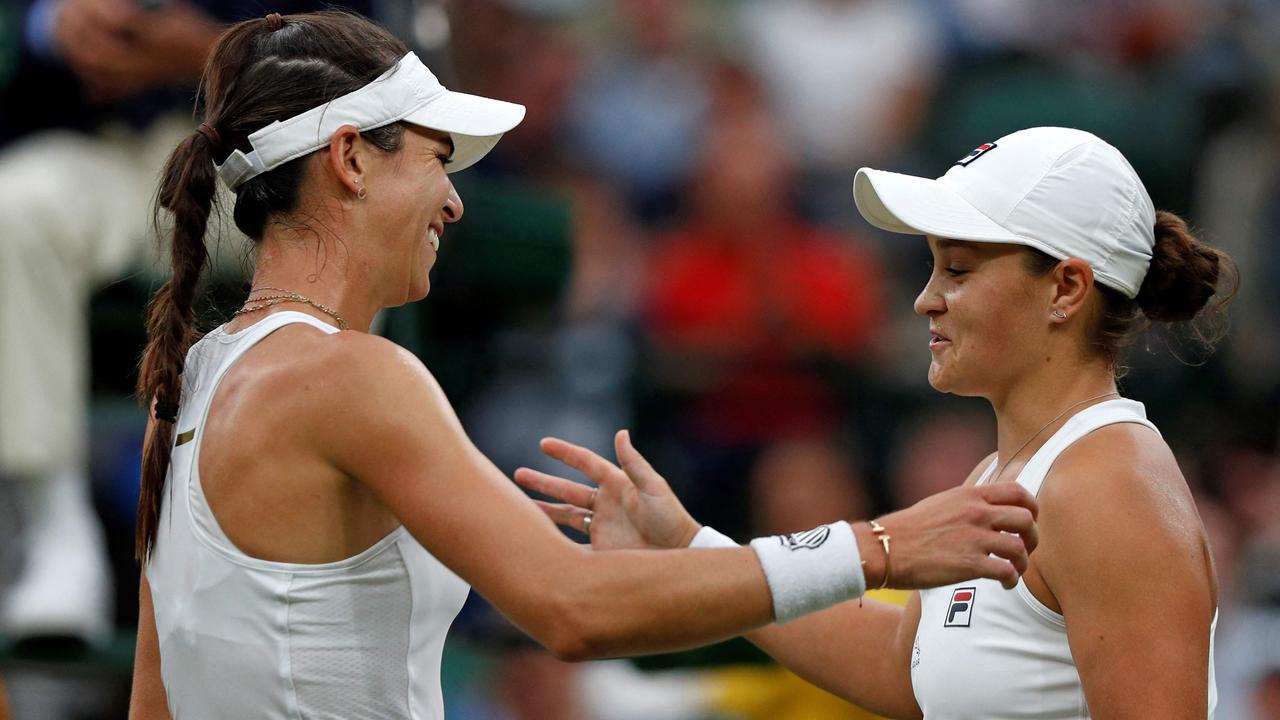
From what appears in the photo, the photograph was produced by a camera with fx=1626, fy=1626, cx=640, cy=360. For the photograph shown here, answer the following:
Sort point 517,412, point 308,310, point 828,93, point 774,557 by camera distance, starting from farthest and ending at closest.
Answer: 1. point 828,93
2. point 517,412
3. point 308,310
4. point 774,557

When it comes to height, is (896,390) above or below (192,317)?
below

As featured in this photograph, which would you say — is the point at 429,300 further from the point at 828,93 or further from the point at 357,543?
the point at 828,93

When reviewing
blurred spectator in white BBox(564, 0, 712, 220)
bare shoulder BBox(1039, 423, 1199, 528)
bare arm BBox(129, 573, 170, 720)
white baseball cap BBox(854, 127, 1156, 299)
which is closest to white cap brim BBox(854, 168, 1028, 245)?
white baseball cap BBox(854, 127, 1156, 299)

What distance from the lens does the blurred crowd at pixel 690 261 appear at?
4.46 meters

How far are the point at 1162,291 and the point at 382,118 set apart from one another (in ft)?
4.26

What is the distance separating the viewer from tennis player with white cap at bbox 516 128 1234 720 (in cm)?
235

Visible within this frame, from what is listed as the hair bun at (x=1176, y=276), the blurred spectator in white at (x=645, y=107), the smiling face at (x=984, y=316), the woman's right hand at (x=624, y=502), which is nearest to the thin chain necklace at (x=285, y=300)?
the woman's right hand at (x=624, y=502)

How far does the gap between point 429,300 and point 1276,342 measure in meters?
4.05

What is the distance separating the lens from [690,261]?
6.76 m

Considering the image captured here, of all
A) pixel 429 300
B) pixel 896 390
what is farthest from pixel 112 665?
pixel 896 390

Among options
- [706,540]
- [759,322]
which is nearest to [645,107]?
[759,322]

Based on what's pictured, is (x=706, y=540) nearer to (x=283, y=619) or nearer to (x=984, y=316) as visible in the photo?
(x=984, y=316)

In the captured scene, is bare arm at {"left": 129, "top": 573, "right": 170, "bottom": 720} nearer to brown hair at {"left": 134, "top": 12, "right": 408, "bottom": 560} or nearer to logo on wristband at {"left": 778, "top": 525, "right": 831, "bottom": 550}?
brown hair at {"left": 134, "top": 12, "right": 408, "bottom": 560}

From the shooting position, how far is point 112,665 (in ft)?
14.4
